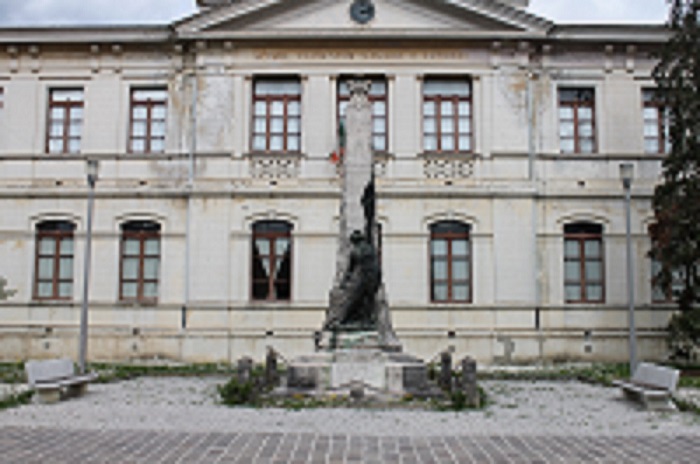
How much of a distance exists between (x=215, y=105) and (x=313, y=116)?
2771mm

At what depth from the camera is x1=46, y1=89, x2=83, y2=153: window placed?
2066cm

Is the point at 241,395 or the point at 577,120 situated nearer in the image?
the point at 241,395

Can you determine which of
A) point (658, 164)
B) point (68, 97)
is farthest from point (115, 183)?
point (658, 164)

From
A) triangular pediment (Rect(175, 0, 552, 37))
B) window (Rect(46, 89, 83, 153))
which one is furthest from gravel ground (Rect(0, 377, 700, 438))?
triangular pediment (Rect(175, 0, 552, 37))

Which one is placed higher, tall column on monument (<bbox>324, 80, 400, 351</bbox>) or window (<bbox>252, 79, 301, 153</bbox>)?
window (<bbox>252, 79, 301, 153</bbox>)

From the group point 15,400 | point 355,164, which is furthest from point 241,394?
point 355,164

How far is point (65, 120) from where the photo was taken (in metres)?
20.8

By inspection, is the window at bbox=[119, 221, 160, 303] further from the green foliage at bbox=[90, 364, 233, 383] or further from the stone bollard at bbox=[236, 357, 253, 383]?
the stone bollard at bbox=[236, 357, 253, 383]

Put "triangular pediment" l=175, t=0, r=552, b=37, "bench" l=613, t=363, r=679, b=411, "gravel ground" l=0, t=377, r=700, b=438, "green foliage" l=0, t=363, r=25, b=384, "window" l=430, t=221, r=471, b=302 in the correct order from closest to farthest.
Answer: "gravel ground" l=0, t=377, r=700, b=438 < "bench" l=613, t=363, r=679, b=411 < "green foliage" l=0, t=363, r=25, b=384 < "window" l=430, t=221, r=471, b=302 < "triangular pediment" l=175, t=0, r=552, b=37

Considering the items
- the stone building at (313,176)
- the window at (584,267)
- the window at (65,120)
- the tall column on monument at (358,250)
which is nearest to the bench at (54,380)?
the tall column on monument at (358,250)

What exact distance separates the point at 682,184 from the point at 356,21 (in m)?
9.65

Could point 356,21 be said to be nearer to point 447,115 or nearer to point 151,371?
point 447,115

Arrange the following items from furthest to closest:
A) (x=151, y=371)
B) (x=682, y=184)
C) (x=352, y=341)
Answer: (x=682, y=184) → (x=151, y=371) → (x=352, y=341)

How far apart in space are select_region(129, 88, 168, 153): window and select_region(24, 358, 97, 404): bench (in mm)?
9847
